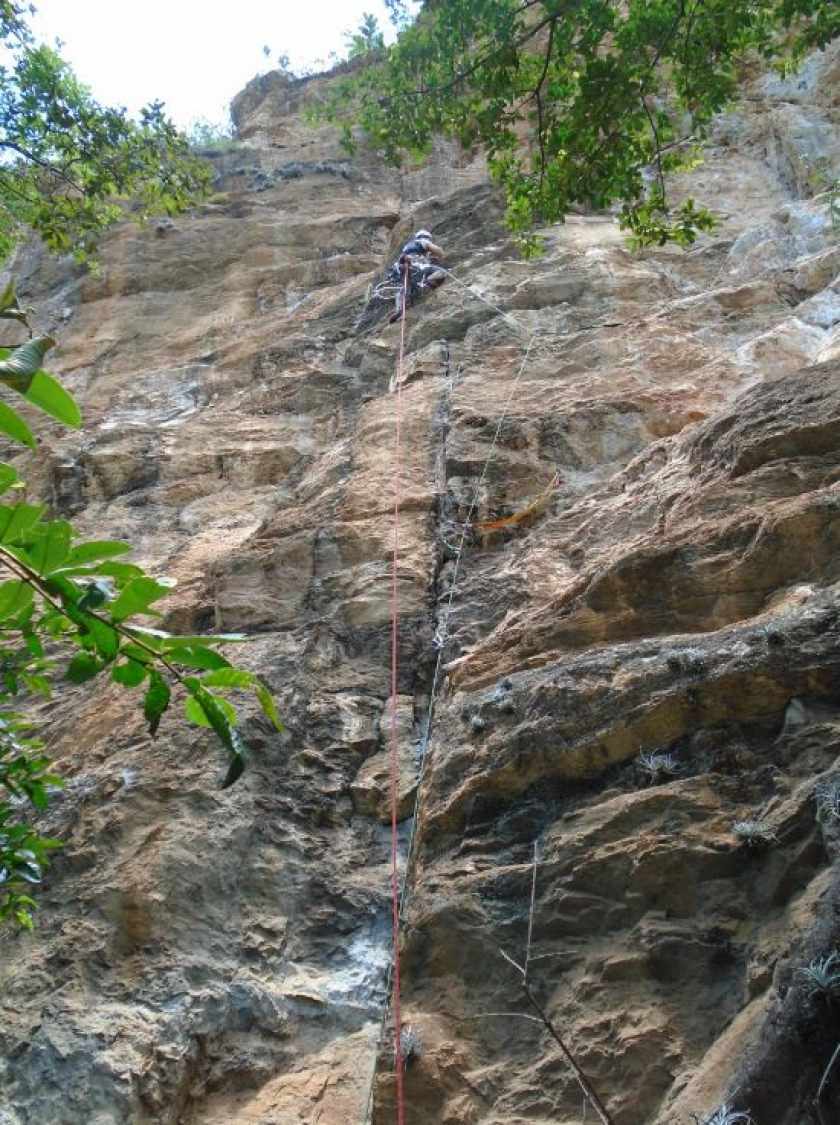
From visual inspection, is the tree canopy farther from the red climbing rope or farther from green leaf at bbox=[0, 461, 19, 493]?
the red climbing rope

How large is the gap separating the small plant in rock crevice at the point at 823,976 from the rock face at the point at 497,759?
0.03 metres

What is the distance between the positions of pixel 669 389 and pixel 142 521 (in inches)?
154

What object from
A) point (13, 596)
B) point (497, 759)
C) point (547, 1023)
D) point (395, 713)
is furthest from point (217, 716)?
point (395, 713)

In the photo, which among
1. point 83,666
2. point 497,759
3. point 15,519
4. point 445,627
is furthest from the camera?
point 445,627

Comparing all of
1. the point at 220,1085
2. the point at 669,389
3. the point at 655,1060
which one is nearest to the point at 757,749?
the point at 655,1060

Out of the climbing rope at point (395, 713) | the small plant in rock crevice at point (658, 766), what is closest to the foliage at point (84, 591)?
the climbing rope at point (395, 713)

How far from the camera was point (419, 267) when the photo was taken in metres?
9.90

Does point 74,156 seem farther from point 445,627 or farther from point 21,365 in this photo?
point 21,365

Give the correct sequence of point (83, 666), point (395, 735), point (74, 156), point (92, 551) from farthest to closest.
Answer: point (74, 156), point (395, 735), point (83, 666), point (92, 551)

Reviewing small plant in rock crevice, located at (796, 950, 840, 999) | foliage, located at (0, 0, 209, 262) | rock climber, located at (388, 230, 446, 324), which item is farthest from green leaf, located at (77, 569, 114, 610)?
rock climber, located at (388, 230, 446, 324)

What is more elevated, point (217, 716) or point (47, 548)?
point (47, 548)

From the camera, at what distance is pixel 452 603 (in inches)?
224

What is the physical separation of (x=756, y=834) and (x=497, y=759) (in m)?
1.15

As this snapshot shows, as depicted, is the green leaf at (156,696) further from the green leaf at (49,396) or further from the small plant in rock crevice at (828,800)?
the small plant in rock crevice at (828,800)
